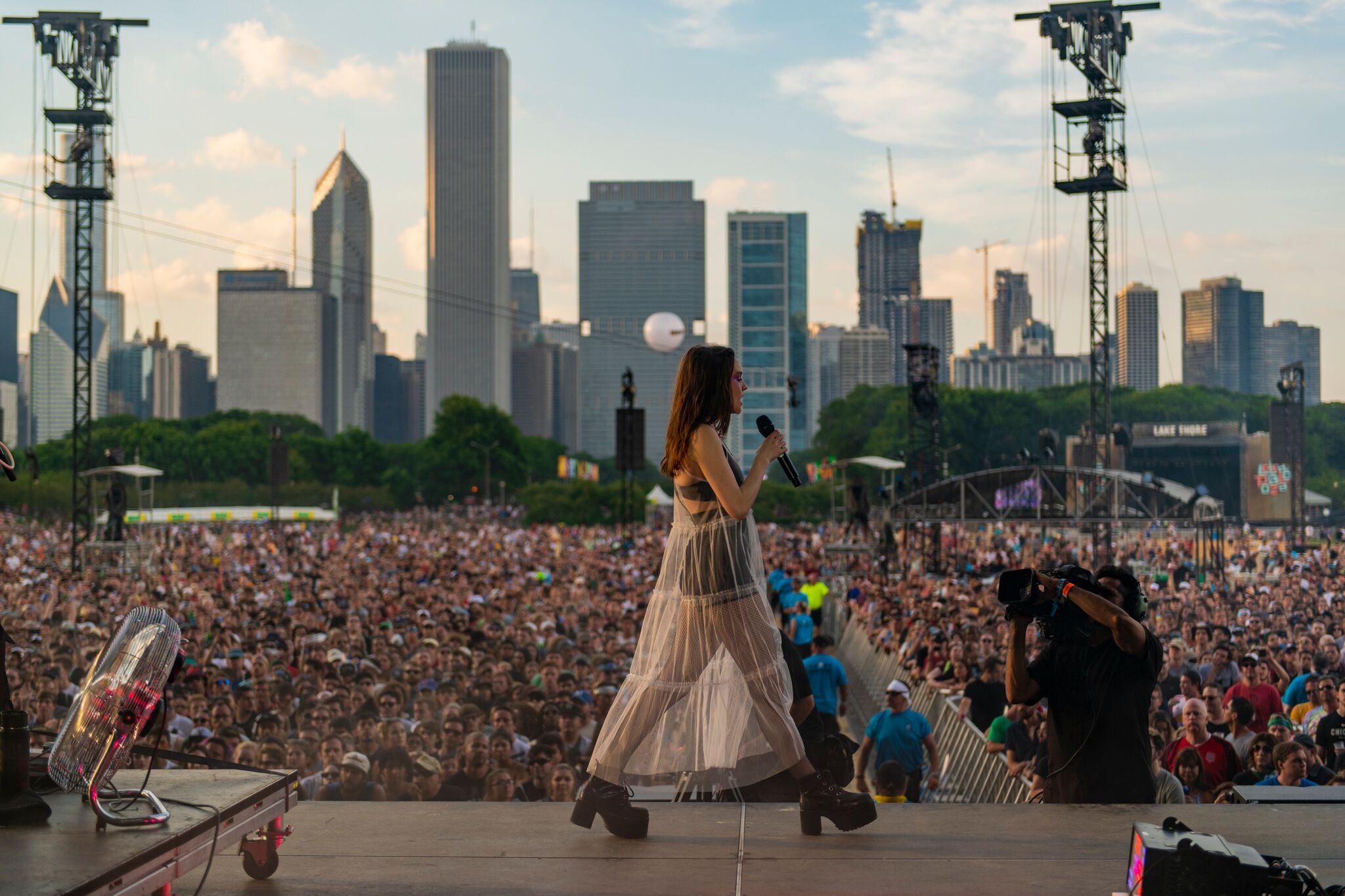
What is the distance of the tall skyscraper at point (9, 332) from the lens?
128 m

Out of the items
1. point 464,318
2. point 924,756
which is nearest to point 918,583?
point 924,756

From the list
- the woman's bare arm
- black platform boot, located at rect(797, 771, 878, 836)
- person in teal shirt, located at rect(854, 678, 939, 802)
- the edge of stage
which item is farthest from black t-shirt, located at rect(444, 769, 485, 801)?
the woman's bare arm

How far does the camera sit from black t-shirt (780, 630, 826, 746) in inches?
187

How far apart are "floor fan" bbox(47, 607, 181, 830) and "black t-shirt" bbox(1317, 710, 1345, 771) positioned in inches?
279

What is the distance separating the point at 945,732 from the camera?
11.3 meters

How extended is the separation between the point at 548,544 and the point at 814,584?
720 inches

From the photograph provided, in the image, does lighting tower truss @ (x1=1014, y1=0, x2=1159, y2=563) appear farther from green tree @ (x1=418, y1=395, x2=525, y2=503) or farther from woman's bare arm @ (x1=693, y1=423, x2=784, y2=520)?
green tree @ (x1=418, y1=395, x2=525, y2=503)

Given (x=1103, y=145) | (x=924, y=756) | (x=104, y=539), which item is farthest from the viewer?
(x=104, y=539)

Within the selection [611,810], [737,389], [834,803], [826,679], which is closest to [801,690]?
[834,803]

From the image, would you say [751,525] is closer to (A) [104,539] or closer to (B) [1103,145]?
(B) [1103,145]

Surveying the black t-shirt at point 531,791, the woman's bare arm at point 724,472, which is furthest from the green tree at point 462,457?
the woman's bare arm at point 724,472

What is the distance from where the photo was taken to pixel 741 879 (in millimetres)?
3914

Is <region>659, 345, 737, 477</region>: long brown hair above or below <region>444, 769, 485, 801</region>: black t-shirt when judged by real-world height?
above

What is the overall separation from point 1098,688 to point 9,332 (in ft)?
473
